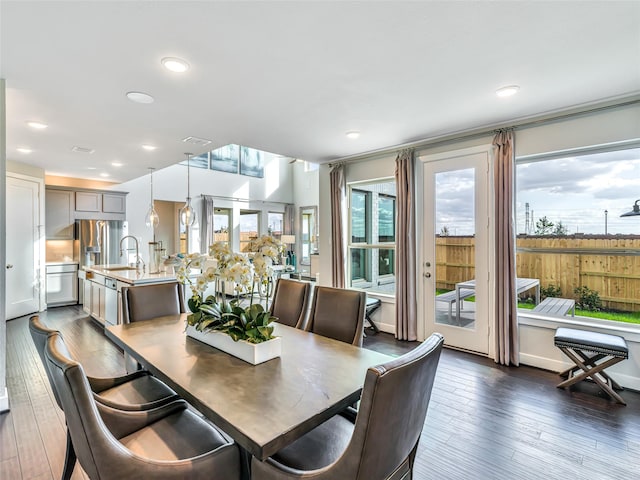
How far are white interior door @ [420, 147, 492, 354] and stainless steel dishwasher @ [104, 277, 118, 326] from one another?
405 centimetres

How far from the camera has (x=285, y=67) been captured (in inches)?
90.7

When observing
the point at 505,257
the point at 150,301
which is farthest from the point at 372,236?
the point at 150,301

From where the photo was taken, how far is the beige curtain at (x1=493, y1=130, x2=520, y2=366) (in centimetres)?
342

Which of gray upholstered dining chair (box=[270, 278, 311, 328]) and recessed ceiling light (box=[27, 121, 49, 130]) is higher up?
recessed ceiling light (box=[27, 121, 49, 130])

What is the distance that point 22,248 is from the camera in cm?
548

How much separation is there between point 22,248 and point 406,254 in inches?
244

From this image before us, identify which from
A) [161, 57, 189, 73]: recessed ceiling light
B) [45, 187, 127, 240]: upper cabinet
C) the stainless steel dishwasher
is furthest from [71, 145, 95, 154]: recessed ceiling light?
[161, 57, 189, 73]: recessed ceiling light

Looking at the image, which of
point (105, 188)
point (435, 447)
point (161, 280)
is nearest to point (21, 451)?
point (161, 280)

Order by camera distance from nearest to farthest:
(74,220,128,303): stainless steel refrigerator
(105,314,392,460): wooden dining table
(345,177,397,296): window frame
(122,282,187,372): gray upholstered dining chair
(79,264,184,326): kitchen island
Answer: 1. (105,314,392,460): wooden dining table
2. (122,282,187,372): gray upholstered dining chair
3. (79,264,184,326): kitchen island
4. (345,177,397,296): window frame
5. (74,220,128,303): stainless steel refrigerator

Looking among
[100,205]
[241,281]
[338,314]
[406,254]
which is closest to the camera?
[241,281]

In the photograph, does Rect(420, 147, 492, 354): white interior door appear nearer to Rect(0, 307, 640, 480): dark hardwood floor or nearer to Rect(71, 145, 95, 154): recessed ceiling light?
Rect(0, 307, 640, 480): dark hardwood floor

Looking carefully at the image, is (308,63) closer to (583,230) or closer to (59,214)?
(583,230)

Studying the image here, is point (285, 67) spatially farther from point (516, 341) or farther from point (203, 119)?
point (516, 341)

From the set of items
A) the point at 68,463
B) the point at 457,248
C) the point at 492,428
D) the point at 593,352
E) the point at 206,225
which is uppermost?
the point at 206,225
